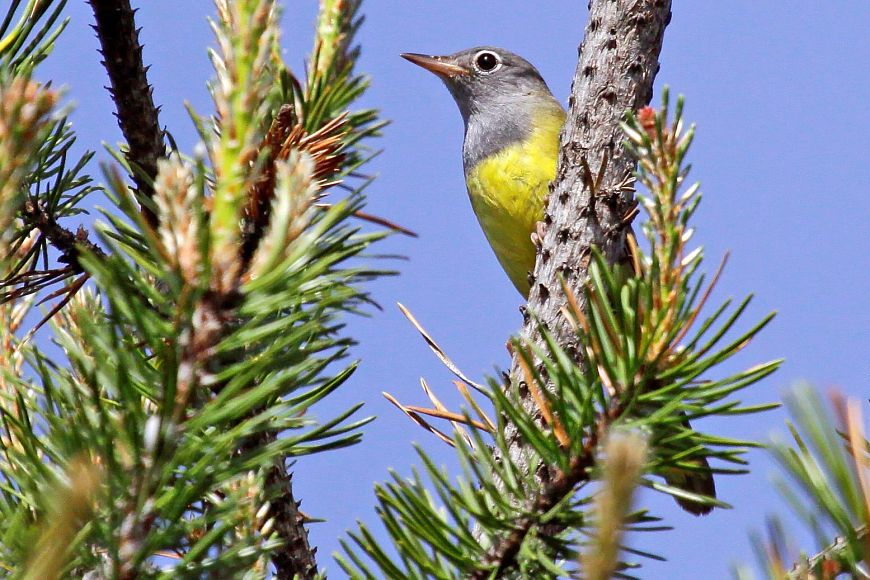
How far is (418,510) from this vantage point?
1.10m

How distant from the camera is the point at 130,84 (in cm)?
151

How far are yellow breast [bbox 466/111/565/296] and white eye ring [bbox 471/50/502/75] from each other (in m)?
1.22

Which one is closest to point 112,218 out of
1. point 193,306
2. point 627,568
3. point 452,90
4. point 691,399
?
point 193,306

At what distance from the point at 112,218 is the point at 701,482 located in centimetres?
275

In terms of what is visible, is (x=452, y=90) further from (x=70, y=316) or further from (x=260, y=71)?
(x=260, y=71)

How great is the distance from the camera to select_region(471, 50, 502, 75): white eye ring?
5.01m

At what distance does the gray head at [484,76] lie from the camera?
479 cm

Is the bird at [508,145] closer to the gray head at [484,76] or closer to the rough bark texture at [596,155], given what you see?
the gray head at [484,76]

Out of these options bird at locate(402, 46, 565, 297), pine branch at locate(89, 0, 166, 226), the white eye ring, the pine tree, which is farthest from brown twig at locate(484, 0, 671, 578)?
the white eye ring

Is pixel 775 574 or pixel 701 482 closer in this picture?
pixel 775 574

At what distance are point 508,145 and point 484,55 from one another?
1.35m

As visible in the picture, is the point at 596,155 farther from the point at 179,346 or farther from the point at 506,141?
the point at 506,141

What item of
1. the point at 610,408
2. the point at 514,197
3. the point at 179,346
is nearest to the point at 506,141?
the point at 514,197

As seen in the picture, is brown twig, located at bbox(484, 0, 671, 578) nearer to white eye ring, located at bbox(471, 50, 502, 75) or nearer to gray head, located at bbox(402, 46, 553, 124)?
gray head, located at bbox(402, 46, 553, 124)
